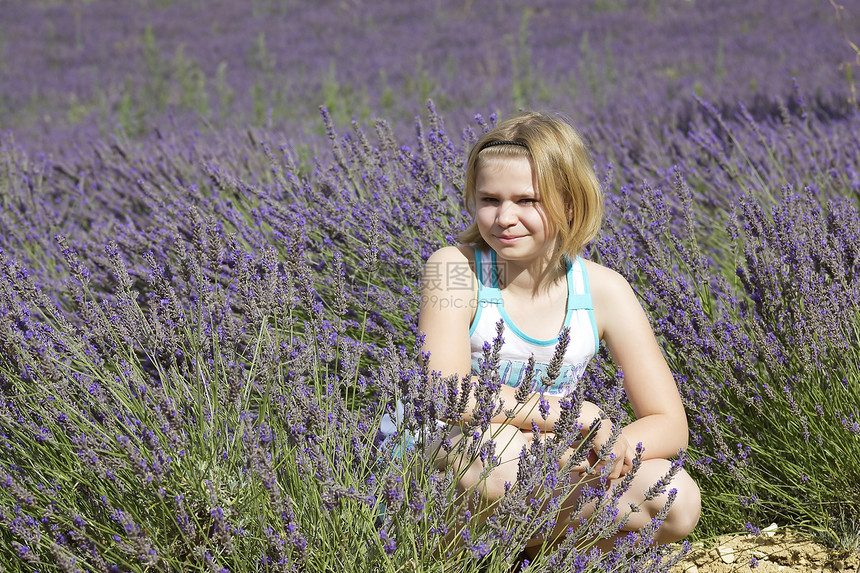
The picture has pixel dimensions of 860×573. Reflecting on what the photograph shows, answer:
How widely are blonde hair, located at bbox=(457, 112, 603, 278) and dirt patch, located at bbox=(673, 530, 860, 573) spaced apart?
2.44 ft

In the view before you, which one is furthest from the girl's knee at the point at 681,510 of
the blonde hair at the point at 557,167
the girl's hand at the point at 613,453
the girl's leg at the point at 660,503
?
the blonde hair at the point at 557,167

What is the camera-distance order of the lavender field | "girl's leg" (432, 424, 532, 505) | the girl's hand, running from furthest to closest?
1. "girl's leg" (432, 424, 532, 505)
2. the girl's hand
3. the lavender field

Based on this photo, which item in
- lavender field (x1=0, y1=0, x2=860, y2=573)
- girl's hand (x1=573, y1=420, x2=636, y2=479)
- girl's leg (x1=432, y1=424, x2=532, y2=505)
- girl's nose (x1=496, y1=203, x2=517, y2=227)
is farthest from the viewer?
girl's nose (x1=496, y1=203, x2=517, y2=227)

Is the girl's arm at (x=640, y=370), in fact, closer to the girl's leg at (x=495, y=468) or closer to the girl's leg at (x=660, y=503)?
the girl's leg at (x=660, y=503)

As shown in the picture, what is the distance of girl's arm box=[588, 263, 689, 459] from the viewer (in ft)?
5.43

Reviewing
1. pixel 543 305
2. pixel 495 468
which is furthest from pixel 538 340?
pixel 495 468

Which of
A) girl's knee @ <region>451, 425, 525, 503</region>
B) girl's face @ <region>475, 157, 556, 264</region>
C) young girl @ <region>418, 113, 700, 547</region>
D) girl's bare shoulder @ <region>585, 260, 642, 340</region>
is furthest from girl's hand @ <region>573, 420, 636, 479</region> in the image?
girl's face @ <region>475, 157, 556, 264</region>

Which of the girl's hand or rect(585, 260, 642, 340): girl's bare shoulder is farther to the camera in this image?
rect(585, 260, 642, 340): girl's bare shoulder

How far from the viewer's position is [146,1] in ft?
48.1

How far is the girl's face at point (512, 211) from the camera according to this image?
1680 millimetres

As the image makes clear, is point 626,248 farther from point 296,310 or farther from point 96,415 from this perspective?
point 96,415

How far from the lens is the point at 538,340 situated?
1743 mm

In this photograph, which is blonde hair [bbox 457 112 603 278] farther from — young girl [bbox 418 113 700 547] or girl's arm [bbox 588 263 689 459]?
girl's arm [bbox 588 263 689 459]

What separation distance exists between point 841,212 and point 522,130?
104 centimetres
